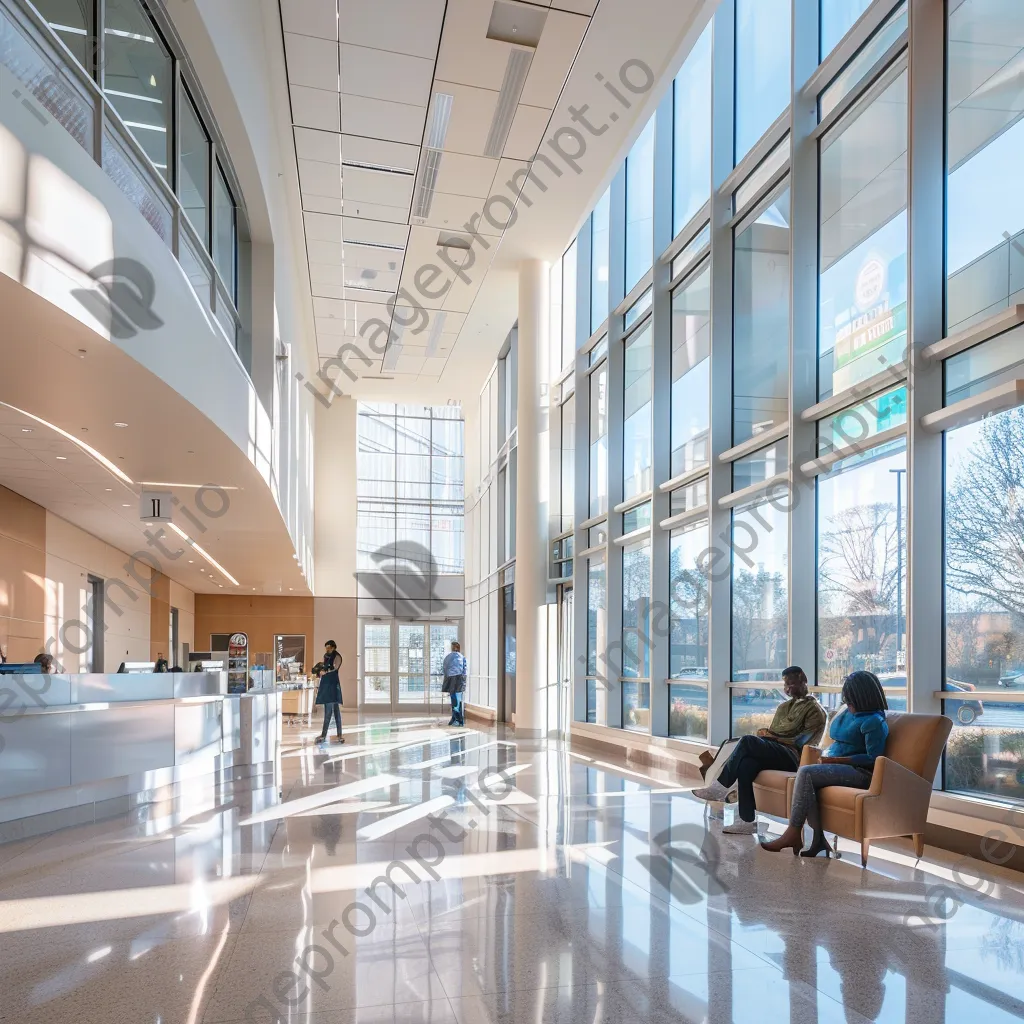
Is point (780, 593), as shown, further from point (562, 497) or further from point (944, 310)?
point (562, 497)

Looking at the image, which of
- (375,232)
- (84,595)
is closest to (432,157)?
(375,232)

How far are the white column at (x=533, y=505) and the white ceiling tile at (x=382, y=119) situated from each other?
4.74 meters

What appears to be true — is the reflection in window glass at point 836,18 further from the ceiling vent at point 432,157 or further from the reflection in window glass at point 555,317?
the reflection in window glass at point 555,317

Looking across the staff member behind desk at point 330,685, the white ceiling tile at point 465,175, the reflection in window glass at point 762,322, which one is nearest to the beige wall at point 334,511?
the staff member behind desk at point 330,685

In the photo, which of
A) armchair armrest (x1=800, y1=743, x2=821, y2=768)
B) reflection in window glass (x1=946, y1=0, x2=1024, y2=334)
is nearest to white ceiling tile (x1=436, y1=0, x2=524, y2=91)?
reflection in window glass (x1=946, y1=0, x2=1024, y2=334)

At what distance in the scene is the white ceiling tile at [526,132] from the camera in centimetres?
1091

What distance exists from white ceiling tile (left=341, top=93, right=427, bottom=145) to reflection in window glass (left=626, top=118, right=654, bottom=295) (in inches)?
121

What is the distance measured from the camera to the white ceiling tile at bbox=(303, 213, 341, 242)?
13406mm

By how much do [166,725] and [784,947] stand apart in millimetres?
6212

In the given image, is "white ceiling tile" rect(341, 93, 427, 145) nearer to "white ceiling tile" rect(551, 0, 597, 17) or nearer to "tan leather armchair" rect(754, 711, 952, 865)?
"white ceiling tile" rect(551, 0, 597, 17)

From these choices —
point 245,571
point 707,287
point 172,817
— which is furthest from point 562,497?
point 172,817

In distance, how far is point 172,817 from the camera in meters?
7.21

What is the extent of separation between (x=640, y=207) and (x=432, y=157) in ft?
9.49

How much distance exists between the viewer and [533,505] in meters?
15.7
